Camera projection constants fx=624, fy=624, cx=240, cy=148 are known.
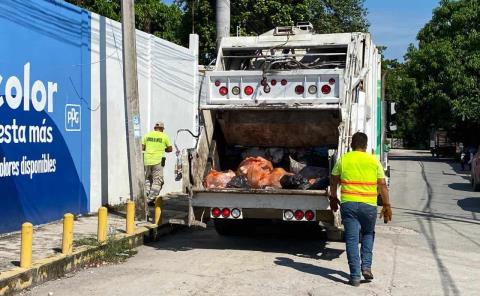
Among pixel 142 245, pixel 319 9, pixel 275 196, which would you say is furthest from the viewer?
pixel 319 9

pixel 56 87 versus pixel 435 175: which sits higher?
pixel 56 87

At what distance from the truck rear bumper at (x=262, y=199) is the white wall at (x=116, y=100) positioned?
3936 mm

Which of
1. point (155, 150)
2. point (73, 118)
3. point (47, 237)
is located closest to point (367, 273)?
point (47, 237)

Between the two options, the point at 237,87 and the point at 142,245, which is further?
the point at 142,245

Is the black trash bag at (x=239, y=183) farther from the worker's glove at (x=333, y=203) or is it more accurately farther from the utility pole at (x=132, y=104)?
the utility pole at (x=132, y=104)

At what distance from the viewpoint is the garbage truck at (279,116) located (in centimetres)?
848

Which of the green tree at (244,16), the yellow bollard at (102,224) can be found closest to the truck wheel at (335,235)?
the yellow bollard at (102,224)

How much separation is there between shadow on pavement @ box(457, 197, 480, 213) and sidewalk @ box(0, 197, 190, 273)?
7.38 meters

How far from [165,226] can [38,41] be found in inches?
147

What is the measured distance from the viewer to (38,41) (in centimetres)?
1003

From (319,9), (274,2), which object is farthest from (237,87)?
(319,9)

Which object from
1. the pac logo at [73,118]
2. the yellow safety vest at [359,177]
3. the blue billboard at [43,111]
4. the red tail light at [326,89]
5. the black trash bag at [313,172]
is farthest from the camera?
the pac logo at [73,118]

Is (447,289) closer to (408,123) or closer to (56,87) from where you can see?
(56,87)

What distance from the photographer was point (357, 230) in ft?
23.5
